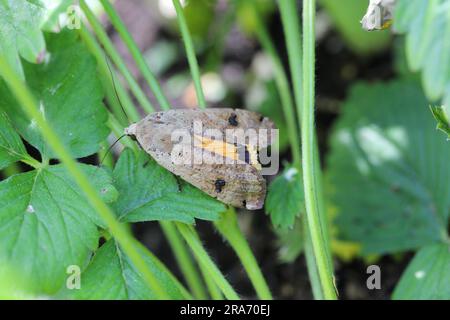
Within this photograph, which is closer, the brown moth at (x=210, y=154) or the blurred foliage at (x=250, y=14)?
the brown moth at (x=210, y=154)

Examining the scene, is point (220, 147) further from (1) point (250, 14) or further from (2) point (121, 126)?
(1) point (250, 14)

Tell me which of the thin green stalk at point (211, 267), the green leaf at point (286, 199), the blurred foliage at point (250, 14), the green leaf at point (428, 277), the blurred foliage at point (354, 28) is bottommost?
the green leaf at point (428, 277)

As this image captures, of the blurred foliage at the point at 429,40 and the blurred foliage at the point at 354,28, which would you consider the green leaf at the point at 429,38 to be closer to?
the blurred foliage at the point at 429,40

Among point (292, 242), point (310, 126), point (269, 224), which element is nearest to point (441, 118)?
point (310, 126)

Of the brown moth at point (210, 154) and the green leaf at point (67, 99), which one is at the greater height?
the green leaf at point (67, 99)

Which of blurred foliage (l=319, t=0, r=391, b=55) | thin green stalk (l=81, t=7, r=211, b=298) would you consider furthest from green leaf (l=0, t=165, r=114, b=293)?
blurred foliage (l=319, t=0, r=391, b=55)

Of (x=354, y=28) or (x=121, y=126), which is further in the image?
(x=354, y=28)

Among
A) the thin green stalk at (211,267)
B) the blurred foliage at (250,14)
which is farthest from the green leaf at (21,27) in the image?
the blurred foliage at (250,14)

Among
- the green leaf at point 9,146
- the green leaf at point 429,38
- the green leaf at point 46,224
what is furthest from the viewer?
the green leaf at point 9,146
